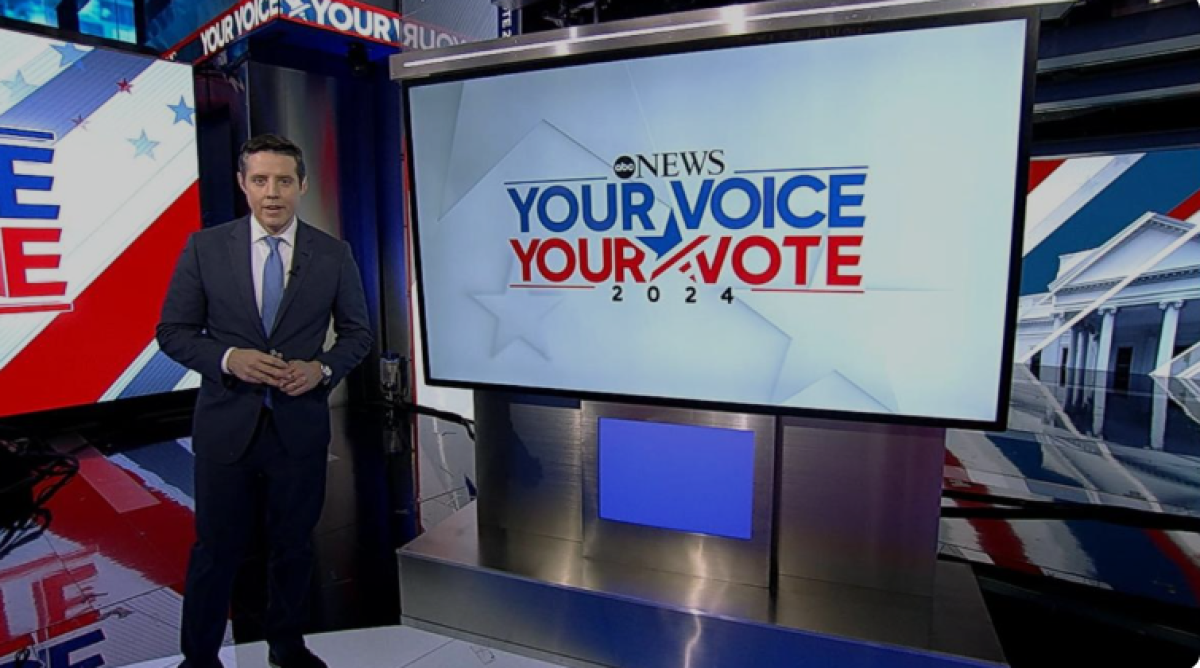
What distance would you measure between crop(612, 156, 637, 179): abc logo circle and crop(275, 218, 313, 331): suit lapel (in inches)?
35.6

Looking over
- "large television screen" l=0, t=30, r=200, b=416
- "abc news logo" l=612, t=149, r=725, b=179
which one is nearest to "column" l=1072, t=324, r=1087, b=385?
"abc news logo" l=612, t=149, r=725, b=179

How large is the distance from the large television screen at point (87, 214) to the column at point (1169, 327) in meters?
8.14

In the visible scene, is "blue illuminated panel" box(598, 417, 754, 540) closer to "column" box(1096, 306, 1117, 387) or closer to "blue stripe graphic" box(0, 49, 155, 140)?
"blue stripe graphic" box(0, 49, 155, 140)

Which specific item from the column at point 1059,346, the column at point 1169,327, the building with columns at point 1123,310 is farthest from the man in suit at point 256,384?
the column at point 1169,327

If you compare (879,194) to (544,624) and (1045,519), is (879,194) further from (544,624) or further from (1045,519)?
(1045,519)

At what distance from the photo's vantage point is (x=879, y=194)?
174 centimetres

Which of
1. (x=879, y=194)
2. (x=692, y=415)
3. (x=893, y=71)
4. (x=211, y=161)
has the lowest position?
(x=692, y=415)

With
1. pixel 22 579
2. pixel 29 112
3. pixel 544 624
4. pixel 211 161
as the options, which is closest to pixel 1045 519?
pixel 544 624

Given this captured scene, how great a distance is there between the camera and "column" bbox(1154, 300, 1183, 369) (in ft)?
20.7

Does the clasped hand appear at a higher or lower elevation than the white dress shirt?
lower

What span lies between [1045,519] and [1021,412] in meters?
2.46

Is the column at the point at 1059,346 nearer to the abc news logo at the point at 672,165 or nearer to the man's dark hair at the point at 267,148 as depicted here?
the abc news logo at the point at 672,165

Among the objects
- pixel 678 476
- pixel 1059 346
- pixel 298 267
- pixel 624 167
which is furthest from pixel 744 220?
pixel 1059 346

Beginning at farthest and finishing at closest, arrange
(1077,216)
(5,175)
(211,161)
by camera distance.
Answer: (1077,216)
(211,161)
(5,175)
